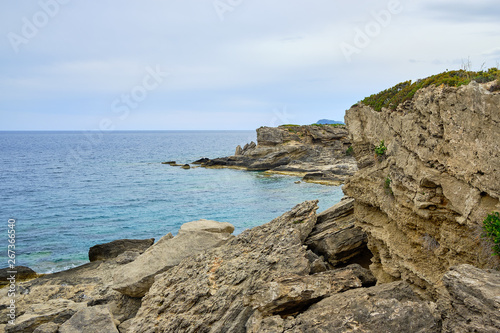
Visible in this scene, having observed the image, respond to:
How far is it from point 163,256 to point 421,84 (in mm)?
13640

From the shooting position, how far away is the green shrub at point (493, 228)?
8688 mm

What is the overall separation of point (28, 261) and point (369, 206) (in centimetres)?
2786

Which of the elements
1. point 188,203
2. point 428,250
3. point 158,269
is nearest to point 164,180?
point 188,203

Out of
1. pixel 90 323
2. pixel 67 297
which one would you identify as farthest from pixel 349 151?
pixel 90 323

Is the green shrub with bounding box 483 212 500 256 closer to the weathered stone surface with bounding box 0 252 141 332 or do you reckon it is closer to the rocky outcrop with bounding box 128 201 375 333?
the rocky outcrop with bounding box 128 201 375 333

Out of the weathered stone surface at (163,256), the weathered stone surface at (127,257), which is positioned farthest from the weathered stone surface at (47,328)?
the weathered stone surface at (127,257)

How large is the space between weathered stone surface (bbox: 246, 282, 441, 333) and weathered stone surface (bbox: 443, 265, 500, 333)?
569 mm

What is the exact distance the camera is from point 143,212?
154 ft

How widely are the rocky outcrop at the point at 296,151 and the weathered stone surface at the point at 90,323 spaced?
60.7 meters

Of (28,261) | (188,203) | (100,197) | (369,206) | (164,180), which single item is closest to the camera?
(369,206)

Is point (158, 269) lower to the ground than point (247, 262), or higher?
lower

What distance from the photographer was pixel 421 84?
16203 millimetres

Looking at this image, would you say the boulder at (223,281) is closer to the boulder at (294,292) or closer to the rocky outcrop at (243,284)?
the rocky outcrop at (243,284)

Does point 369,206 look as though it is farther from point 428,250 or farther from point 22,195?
point 22,195
